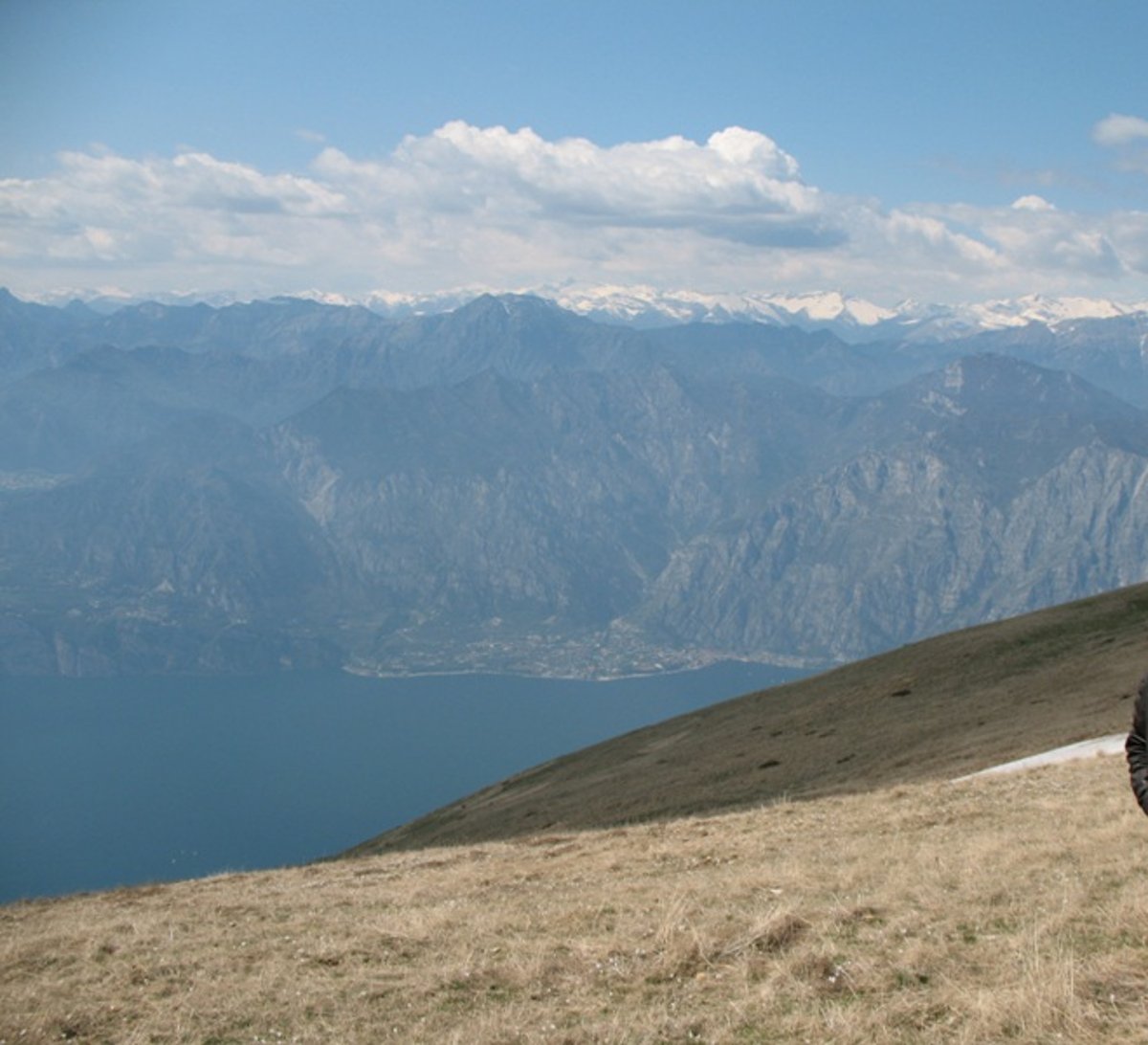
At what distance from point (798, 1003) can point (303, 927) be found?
9083mm

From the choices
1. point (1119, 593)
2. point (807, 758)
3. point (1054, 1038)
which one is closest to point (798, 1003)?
point (1054, 1038)

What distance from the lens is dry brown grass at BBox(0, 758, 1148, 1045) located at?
10.3 metres

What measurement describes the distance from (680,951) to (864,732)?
35544mm

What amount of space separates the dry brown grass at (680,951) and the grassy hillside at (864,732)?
14678 millimetres

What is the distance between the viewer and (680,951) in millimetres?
12516

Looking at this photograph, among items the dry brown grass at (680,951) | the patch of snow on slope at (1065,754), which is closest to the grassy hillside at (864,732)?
the patch of snow on slope at (1065,754)

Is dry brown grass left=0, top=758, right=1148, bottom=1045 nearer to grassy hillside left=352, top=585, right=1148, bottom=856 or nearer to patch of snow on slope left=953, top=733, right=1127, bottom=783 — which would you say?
patch of snow on slope left=953, top=733, right=1127, bottom=783

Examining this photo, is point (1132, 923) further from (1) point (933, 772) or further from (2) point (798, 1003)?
(1) point (933, 772)

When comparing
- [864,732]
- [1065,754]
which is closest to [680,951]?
[1065,754]

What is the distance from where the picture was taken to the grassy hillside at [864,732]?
3688 cm

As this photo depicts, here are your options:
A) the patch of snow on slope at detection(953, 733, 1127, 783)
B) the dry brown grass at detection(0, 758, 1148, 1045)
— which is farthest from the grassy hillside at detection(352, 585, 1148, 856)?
the dry brown grass at detection(0, 758, 1148, 1045)

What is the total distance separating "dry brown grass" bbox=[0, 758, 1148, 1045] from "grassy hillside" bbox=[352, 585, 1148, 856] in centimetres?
1468

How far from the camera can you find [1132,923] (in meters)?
11.7

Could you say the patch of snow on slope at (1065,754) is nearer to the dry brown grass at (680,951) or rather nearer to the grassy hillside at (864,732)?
the grassy hillside at (864,732)
